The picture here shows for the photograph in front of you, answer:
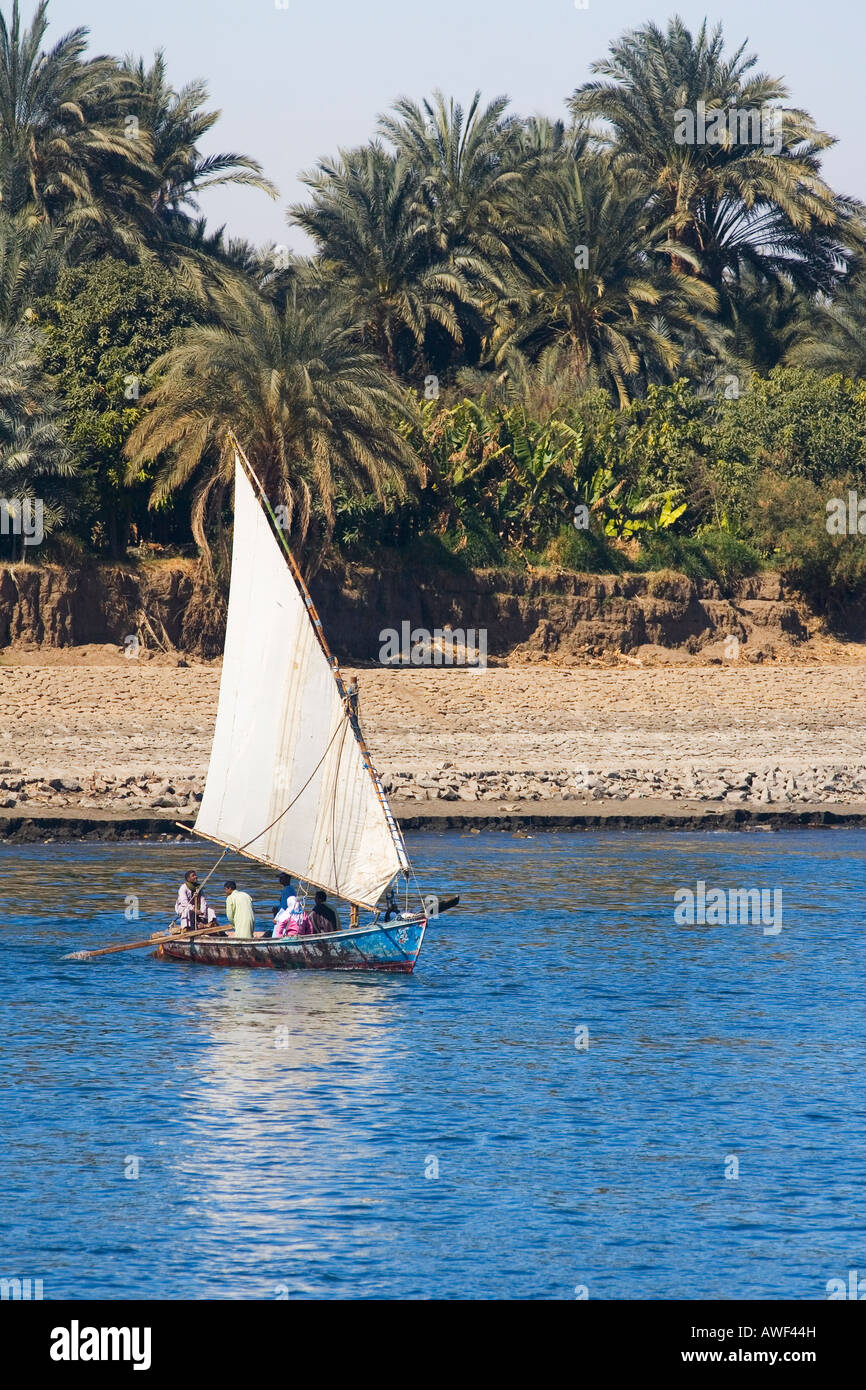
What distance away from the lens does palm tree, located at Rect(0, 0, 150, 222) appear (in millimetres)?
Answer: 67000

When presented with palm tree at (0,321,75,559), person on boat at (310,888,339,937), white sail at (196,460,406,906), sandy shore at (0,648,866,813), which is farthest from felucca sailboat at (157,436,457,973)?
palm tree at (0,321,75,559)

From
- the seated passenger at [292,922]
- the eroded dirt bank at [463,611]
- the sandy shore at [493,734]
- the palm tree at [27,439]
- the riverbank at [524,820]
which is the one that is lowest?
the seated passenger at [292,922]

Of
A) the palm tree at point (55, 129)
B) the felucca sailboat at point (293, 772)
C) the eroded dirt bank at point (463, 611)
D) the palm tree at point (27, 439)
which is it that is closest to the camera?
the felucca sailboat at point (293, 772)

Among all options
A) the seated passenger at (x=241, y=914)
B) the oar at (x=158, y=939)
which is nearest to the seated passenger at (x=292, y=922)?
the seated passenger at (x=241, y=914)

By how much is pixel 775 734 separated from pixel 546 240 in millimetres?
25047

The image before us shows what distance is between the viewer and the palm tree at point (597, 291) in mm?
69875

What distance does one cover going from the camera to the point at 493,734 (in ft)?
176

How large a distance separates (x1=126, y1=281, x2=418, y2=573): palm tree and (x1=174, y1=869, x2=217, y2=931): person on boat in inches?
886

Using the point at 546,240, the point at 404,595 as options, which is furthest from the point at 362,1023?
A: the point at 546,240

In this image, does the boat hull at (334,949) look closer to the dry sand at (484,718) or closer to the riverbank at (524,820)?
the riverbank at (524,820)

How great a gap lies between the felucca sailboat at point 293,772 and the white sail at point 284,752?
0.02 m

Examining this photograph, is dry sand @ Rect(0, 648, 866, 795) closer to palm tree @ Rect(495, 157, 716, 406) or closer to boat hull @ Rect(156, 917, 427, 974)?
boat hull @ Rect(156, 917, 427, 974)

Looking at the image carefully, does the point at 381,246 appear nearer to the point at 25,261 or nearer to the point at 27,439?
the point at 25,261
